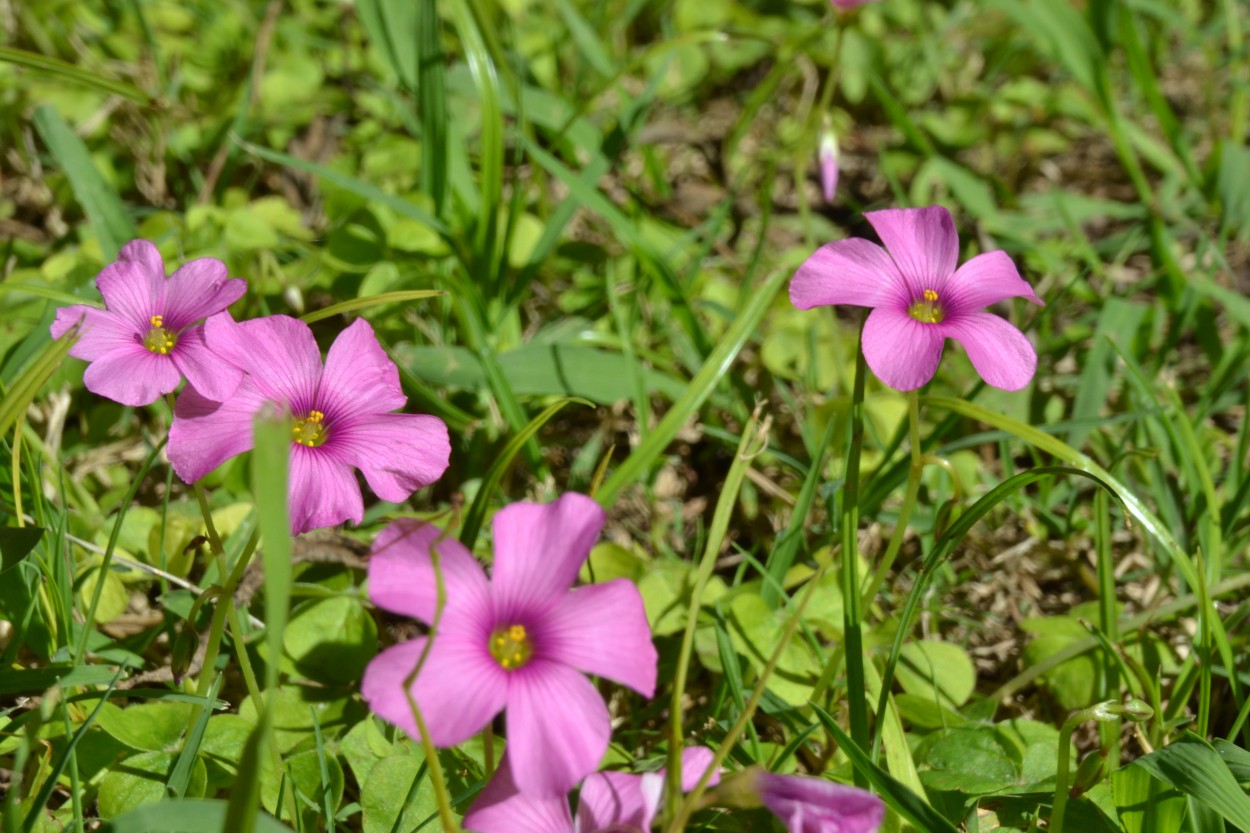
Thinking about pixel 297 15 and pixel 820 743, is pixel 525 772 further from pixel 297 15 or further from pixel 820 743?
pixel 297 15

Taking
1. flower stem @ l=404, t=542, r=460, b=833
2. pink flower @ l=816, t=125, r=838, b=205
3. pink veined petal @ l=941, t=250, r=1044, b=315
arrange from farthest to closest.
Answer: pink flower @ l=816, t=125, r=838, b=205 < pink veined petal @ l=941, t=250, r=1044, b=315 < flower stem @ l=404, t=542, r=460, b=833

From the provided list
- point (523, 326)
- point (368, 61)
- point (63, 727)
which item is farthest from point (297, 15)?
point (63, 727)

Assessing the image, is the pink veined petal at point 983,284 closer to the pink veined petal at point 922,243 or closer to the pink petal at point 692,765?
the pink veined petal at point 922,243

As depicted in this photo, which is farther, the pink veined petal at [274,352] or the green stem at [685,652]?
the pink veined petal at [274,352]

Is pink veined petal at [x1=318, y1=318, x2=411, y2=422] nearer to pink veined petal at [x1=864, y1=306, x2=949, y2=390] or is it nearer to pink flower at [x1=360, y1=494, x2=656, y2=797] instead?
pink flower at [x1=360, y1=494, x2=656, y2=797]

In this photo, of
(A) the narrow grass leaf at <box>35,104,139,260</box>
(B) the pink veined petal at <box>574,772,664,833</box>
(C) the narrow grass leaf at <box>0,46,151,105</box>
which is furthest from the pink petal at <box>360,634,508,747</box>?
(A) the narrow grass leaf at <box>35,104,139,260</box>

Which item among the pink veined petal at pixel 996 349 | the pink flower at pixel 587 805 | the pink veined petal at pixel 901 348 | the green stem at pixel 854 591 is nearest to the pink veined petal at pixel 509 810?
the pink flower at pixel 587 805

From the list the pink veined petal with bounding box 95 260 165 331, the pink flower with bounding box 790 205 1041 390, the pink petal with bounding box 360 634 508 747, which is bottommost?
the pink petal with bounding box 360 634 508 747
